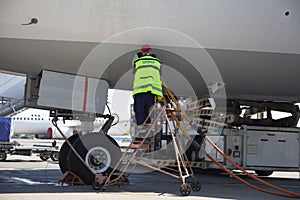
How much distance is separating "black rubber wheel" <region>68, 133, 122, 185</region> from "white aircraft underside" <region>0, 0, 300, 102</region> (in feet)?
4.25

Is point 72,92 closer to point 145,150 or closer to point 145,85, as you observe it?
point 145,85

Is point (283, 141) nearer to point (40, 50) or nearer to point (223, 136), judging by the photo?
point (223, 136)

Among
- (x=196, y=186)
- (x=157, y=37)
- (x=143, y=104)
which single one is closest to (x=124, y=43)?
(x=157, y=37)

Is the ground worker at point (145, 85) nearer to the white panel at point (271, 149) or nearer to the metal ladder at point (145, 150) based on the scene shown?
the metal ladder at point (145, 150)

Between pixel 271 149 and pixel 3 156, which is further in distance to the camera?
pixel 3 156

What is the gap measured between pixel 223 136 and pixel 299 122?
250cm

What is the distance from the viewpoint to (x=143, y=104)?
815 cm

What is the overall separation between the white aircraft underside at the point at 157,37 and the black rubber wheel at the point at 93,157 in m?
1.29

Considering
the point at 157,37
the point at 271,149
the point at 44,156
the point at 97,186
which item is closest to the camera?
the point at 97,186

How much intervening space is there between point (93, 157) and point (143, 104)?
63.1 inches

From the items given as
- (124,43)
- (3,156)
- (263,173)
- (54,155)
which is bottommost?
(263,173)

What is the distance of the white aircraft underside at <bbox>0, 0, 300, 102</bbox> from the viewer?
811cm

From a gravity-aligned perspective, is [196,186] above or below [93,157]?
below

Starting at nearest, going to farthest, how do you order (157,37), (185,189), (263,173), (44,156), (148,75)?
(185,189) → (148,75) → (157,37) → (263,173) → (44,156)
